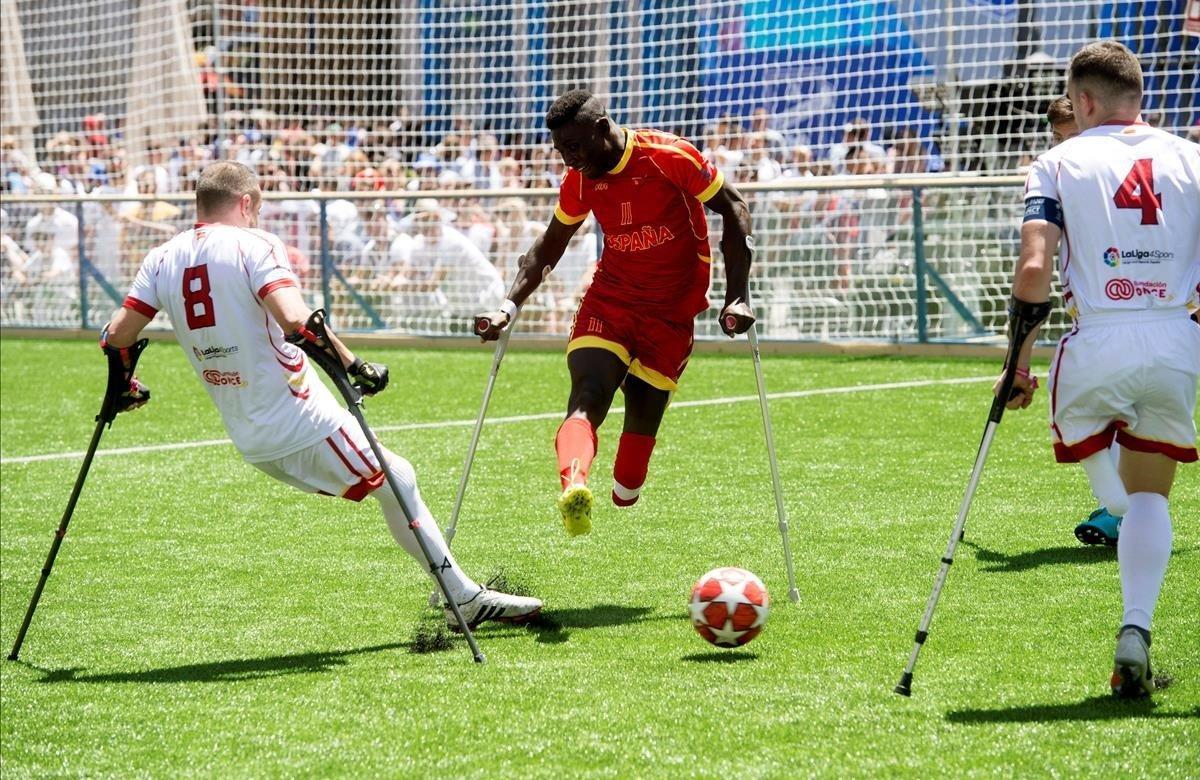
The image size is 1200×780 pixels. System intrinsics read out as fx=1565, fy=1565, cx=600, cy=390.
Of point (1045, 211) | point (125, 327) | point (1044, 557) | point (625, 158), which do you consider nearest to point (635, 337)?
point (625, 158)

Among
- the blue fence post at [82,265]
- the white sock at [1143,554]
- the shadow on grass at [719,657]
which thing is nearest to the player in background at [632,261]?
the shadow on grass at [719,657]

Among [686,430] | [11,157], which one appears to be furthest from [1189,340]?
[11,157]

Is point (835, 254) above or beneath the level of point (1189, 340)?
beneath

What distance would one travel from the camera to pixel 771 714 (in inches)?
196

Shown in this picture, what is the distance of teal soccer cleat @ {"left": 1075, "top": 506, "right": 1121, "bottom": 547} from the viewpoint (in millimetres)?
7227

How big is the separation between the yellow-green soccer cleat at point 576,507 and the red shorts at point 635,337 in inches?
52.4

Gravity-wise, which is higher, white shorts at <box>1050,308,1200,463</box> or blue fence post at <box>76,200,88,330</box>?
white shorts at <box>1050,308,1200,463</box>

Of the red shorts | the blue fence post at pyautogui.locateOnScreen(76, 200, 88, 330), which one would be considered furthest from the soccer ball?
the blue fence post at pyautogui.locateOnScreen(76, 200, 88, 330)

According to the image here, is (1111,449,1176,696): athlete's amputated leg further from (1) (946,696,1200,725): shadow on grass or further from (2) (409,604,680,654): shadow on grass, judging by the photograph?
(2) (409,604,680,654): shadow on grass

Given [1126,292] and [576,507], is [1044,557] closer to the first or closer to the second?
[1126,292]

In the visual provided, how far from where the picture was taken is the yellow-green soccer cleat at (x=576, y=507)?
5.80 m

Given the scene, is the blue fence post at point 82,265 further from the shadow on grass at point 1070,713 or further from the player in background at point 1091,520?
the shadow on grass at point 1070,713

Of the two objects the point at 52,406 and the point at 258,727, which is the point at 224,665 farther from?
the point at 52,406

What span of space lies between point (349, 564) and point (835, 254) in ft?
28.7
